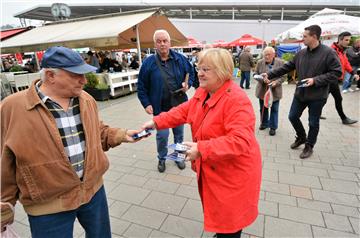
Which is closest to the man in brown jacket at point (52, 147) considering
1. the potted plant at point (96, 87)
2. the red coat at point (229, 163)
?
the red coat at point (229, 163)

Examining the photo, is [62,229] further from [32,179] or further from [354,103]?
[354,103]

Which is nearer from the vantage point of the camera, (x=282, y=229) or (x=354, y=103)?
(x=282, y=229)

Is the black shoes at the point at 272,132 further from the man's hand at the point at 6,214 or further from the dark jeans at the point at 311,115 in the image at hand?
the man's hand at the point at 6,214

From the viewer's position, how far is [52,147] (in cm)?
150

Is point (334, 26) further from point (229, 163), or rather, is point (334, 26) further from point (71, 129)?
point (71, 129)

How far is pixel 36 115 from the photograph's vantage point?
1458mm

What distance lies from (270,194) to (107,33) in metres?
7.14

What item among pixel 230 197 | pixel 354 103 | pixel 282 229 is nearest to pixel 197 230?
pixel 282 229

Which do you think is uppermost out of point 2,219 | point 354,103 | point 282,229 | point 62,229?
point 2,219

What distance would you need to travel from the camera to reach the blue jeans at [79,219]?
1.59 meters

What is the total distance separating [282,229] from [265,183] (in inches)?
37.3

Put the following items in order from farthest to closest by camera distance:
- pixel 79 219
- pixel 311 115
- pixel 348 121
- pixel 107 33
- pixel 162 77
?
pixel 107 33 → pixel 348 121 → pixel 311 115 → pixel 162 77 → pixel 79 219

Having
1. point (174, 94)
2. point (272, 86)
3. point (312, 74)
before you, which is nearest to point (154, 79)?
point (174, 94)

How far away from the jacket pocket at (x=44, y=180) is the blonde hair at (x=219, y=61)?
1173mm
